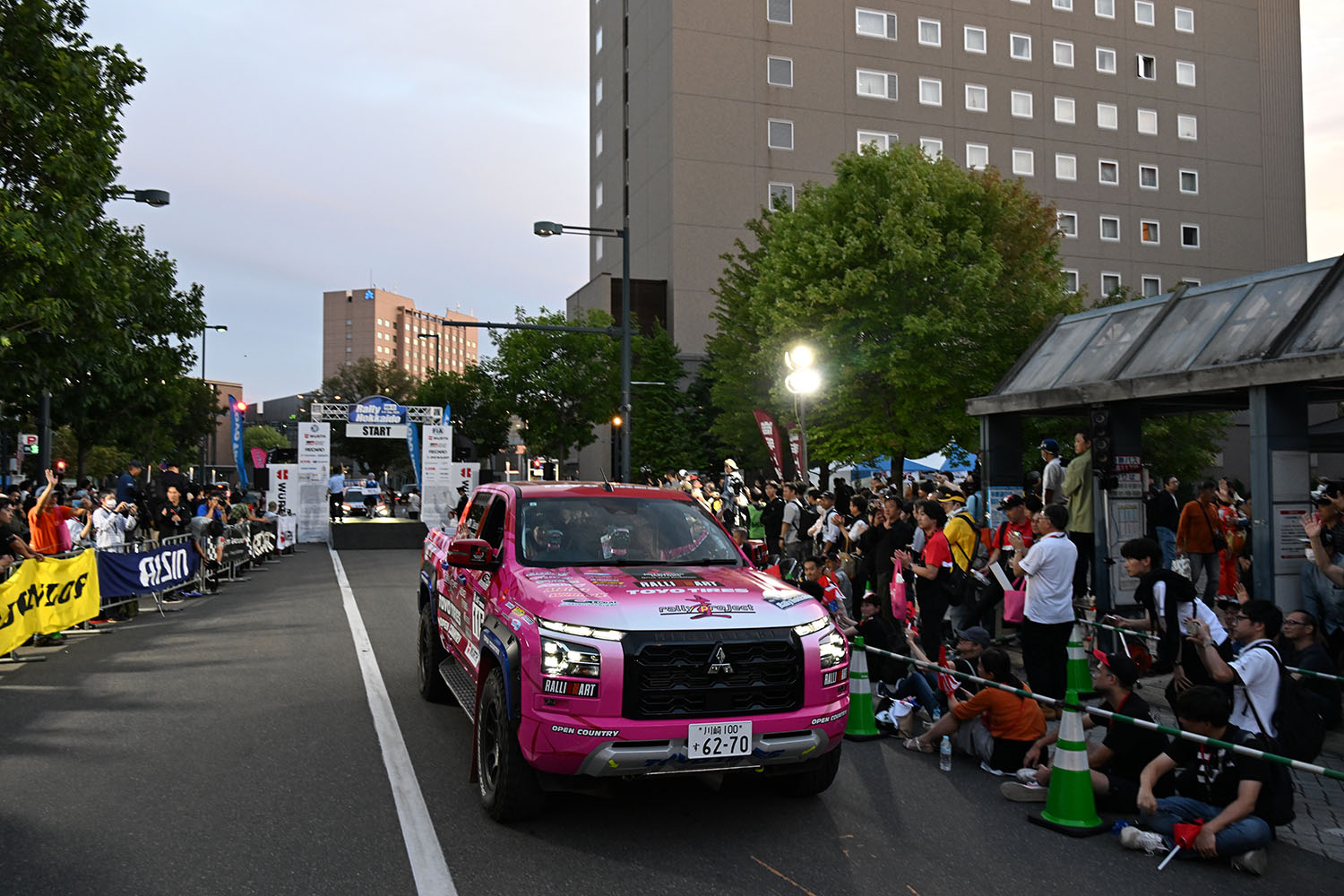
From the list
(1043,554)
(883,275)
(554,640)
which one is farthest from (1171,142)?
(554,640)

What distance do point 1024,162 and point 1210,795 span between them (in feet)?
192

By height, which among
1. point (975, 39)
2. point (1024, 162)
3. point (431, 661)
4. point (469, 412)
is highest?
point (975, 39)

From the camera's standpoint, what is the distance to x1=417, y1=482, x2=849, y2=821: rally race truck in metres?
4.98

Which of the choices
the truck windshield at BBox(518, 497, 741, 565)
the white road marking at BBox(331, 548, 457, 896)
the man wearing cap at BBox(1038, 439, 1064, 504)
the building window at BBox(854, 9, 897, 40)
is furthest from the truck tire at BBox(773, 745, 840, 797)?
the building window at BBox(854, 9, 897, 40)

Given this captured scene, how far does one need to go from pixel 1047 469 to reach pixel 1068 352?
1.57 metres

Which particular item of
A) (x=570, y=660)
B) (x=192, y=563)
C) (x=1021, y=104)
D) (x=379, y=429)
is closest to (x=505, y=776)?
(x=570, y=660)

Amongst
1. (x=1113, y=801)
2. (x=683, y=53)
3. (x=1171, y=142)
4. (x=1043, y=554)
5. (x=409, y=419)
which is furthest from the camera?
(x=1171, y=142)

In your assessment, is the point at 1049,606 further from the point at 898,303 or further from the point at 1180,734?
the point at 898,303

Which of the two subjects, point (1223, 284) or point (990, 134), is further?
point (990, 134)

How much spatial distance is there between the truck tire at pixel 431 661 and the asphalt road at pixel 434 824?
20 cm

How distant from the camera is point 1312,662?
708 cm

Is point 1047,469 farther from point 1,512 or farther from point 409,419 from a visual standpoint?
point 409,419

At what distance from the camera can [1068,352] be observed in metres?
13.2

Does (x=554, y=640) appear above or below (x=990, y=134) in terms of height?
below
